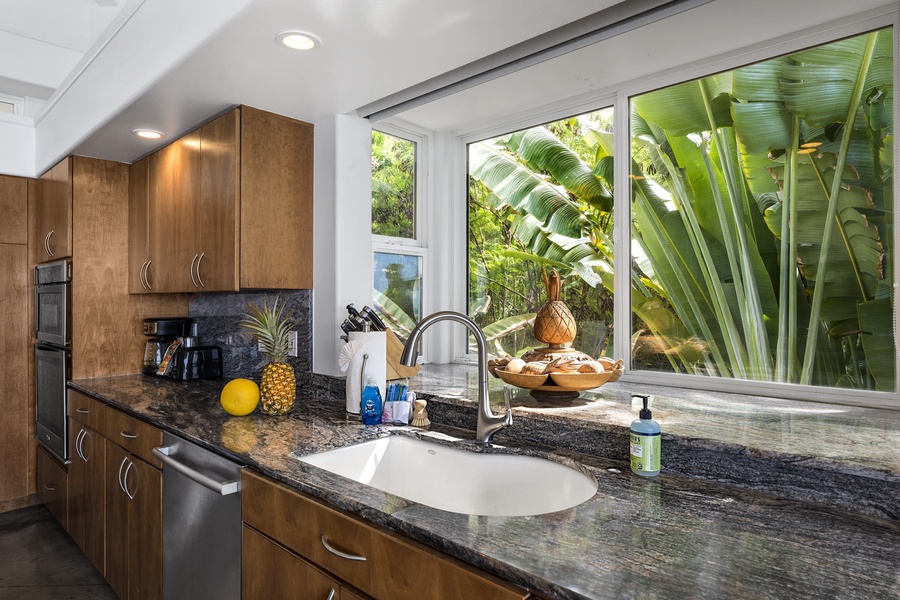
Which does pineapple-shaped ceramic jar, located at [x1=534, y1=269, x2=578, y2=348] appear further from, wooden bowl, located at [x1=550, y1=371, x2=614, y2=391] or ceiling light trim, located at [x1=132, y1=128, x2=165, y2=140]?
ceiling light trim, located at [x1=132, y1=128, x2=165, y2=140]

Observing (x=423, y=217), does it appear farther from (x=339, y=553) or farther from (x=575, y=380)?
(x=339, y=553)

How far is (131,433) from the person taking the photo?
2215mm

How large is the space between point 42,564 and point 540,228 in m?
3.02

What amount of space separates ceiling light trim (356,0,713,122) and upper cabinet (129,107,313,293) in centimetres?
41

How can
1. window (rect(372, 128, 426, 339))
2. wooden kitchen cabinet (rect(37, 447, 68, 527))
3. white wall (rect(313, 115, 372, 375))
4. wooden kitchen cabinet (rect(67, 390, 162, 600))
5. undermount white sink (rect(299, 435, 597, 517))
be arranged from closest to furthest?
1. undermount white sink (rect(299, 435, 597, 517))
2. wooden kitchen cabinet (rect(67, 390, 162, 600))
3. white wall (rect(313, 115, 372, 375))
4. window (rect(372, 128, 426, 339))
5. wooden kitchen cabinet (rect(37, 447, 68, 527))

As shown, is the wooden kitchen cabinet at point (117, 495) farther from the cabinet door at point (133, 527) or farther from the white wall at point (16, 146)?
the white wall at point (16, 146)

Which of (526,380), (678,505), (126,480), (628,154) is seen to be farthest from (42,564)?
(628,154)

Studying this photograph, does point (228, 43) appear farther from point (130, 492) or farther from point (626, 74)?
point (130, 492)

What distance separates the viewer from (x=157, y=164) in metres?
2.89

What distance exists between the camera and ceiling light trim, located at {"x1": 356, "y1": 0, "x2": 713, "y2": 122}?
5.10 feet

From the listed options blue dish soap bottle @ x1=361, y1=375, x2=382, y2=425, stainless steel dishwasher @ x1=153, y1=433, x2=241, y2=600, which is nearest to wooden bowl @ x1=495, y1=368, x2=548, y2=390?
blue dish soap bottle @ x1=361, y1=375, x2=382, y2=425

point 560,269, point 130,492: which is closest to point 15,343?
point 130,492

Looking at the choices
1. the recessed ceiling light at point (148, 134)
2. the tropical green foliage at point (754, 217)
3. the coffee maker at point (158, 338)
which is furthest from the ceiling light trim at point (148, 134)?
the tropical green foliage at point (754, 217)

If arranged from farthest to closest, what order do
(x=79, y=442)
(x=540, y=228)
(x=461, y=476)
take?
(x=79, y=442)
(x=540, y=228)
(x=461, y=476)
